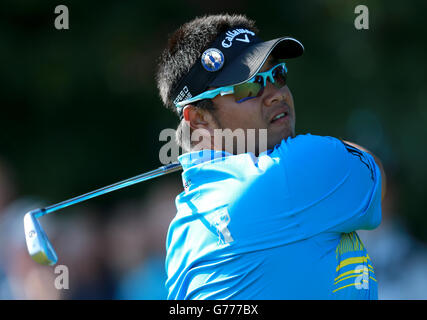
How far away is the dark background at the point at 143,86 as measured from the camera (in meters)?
5.66

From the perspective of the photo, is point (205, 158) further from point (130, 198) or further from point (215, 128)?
point (130, 198)

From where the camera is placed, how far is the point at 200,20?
2.46 metres

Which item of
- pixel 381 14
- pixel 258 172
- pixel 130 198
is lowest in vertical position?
pixel 130 198

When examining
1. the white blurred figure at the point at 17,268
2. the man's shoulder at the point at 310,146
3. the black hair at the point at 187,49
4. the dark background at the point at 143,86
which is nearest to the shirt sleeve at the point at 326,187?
the man's shoulder at the point at 310,146

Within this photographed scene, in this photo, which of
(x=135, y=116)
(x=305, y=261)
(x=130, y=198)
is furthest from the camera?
(x=135, y=116)

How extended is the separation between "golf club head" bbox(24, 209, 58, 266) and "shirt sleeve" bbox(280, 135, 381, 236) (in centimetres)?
88

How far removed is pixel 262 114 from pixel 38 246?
0.95m

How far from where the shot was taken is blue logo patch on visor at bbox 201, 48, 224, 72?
7.45 ft

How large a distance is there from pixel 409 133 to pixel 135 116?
2726 mm

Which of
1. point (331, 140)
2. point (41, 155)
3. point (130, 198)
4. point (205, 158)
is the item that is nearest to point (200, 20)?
point (205, 158)

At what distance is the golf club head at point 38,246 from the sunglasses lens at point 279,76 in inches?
41.3

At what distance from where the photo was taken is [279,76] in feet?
7.63

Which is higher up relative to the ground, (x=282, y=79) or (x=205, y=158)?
(x=282, y=79)

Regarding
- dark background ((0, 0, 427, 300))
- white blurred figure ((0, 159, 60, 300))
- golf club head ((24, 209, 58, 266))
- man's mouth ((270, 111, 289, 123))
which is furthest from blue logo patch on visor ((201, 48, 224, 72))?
dark background ((0, 0, 427, 300))
